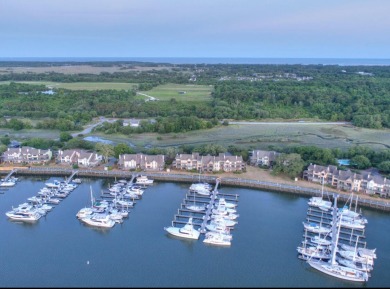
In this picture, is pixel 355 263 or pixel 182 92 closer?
pixel 355 263

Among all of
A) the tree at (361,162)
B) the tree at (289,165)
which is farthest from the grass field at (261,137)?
the tree at (289,165)

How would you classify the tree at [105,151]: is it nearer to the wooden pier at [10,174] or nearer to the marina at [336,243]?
the wooden pier at [10,174]

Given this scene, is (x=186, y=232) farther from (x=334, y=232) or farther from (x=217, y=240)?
(x=334, y=232)

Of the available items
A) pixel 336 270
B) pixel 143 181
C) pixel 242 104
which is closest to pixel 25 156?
pixel 143 181

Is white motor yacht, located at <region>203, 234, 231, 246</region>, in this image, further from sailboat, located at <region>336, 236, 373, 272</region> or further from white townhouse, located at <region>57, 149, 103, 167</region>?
white townhouse, located at <region>57, 149, 103, 167</region>

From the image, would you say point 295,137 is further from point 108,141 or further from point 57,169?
point 57,169

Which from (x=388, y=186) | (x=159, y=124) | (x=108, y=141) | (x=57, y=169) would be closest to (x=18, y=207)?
(x=57, y=169)

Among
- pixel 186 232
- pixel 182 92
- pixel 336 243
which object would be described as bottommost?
pixel 186 232

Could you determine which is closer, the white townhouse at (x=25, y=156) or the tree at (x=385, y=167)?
the tree at (x=385, y=167)
